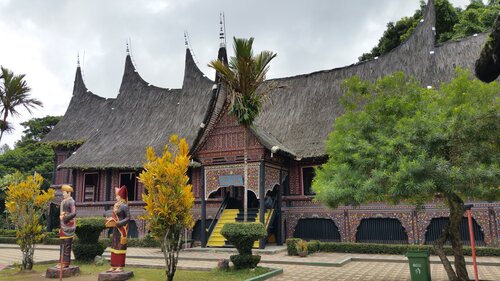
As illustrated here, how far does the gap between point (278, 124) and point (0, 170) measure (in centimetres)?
2755

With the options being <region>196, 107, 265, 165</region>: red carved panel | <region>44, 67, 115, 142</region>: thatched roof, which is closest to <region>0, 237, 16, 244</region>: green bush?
<region>44, 67, 115, 142</region>: thatched roof

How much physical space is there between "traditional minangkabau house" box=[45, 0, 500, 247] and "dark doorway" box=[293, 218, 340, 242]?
4 centimetres

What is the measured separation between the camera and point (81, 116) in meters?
28.7

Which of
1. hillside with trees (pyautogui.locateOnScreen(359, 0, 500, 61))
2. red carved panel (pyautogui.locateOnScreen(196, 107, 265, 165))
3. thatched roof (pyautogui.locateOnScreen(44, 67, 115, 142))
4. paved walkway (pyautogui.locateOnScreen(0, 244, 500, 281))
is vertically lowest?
paved walkway (pyautogui.locateOnScreen(0, 244, 500, 281))

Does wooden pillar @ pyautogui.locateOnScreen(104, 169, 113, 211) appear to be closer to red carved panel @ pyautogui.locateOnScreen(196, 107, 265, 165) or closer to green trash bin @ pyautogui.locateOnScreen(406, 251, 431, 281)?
red carved panel @ pyautogui.locateOnScreen(196, 107, 265, 165)

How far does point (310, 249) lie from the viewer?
14836 millimetres

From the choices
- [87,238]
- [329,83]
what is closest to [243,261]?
[87,238]

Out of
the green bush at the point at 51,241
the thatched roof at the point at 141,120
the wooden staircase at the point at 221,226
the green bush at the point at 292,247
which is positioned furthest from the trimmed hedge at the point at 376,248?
the green bush at the point at 51,241

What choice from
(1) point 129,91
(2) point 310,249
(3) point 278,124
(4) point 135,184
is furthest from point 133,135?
(2) point 310,249

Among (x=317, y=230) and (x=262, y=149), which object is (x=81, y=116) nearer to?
(x=262, y=149)

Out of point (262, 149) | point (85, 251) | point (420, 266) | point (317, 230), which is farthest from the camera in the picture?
point (317, 230)

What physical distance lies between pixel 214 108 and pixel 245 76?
422cm

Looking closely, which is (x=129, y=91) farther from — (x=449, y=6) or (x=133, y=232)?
(x=449, y=6)

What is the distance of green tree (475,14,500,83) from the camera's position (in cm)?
457
